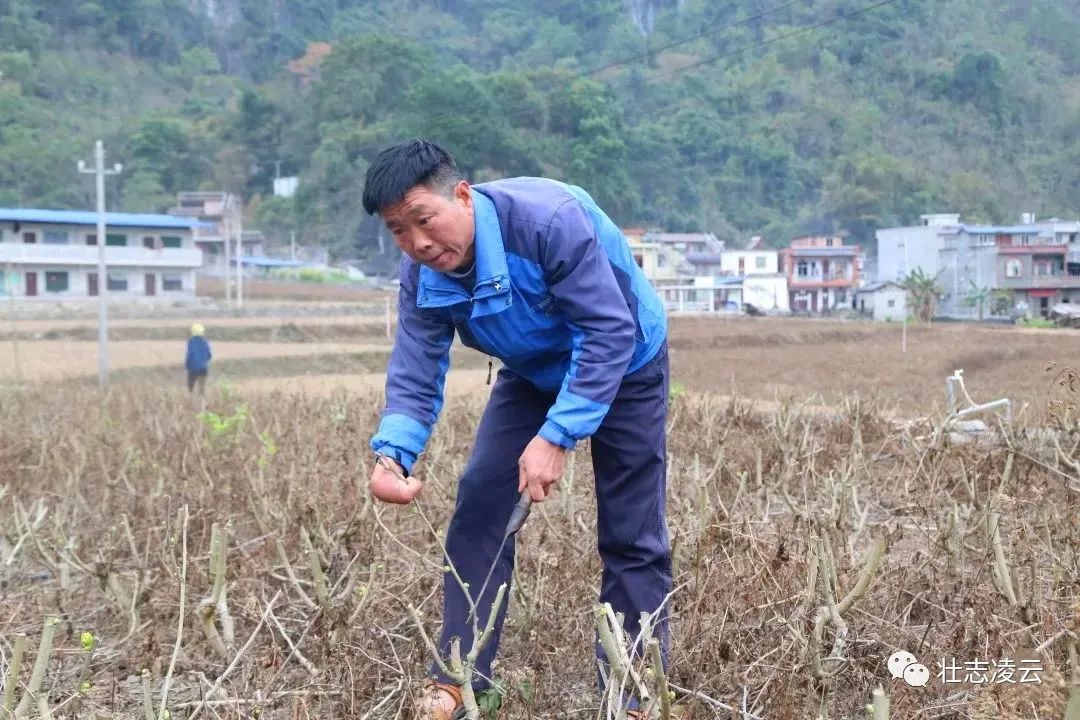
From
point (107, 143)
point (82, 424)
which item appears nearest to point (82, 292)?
point (107, 143)

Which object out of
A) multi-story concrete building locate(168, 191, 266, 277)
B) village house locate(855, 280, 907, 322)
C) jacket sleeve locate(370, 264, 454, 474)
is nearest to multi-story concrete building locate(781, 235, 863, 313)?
village house locate(855, 280, 907, 322)

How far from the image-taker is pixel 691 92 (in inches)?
3022

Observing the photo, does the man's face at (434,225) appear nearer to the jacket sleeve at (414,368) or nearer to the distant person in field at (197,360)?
the jacket sleeve at (414,368)

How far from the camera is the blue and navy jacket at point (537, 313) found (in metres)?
2.63

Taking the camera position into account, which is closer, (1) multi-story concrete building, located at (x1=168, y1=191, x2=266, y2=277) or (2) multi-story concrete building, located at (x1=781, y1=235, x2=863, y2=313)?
(2) multi-story concrete building, located at (x1=781, y1=235, x2=863, y2=313)

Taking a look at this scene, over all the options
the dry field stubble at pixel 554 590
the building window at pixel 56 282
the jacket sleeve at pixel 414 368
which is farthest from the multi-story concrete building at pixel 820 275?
the jacket sleeve at pixel 414 368

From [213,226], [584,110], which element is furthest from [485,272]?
[584,110]

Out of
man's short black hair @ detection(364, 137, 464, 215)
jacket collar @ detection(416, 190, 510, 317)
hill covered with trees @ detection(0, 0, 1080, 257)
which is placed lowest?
jacket collar @ detection(416, 190, 510, 317)

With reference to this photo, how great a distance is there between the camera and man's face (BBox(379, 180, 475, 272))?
2.58 m

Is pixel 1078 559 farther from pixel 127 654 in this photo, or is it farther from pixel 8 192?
pixel 8 192

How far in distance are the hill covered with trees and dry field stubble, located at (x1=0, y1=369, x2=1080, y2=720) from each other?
35554 mm

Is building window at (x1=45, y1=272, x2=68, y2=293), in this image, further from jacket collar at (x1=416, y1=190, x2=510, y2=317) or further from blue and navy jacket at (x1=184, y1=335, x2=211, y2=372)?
jacket collar at (x1=416, y1=190, x2=510, y2=317)

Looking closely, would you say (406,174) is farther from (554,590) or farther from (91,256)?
(91,256)

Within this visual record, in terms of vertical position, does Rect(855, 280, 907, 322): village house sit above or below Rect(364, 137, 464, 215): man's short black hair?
below
